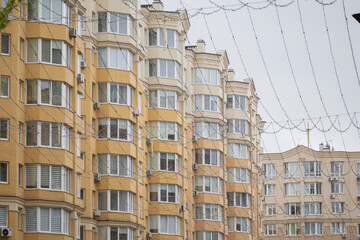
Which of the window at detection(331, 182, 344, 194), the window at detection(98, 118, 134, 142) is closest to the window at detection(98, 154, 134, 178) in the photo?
the window at detection(98, 118, 134, 142)

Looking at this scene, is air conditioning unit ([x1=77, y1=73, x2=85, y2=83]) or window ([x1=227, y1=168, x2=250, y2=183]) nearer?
air conditioning unit ([x1=77, y1=73, x2=85, y2=83])

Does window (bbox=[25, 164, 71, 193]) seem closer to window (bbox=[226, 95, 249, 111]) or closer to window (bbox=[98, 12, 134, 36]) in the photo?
window (bbox=[98, 12, 134, 36])

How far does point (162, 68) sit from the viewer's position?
71250 millimetres

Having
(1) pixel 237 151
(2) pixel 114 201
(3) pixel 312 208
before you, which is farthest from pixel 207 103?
(3) pixel 312 208

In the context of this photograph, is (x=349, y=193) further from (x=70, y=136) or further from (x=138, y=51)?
(x=70, y=136)

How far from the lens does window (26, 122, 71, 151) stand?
169 ft

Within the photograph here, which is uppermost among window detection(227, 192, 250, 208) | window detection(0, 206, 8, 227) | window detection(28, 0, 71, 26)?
window detection(28, 0, 71, 26)

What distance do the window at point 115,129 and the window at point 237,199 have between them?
2830cm

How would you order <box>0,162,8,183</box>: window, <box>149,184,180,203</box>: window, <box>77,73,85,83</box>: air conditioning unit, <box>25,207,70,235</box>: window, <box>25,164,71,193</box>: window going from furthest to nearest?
<box>149,184,180,203</box>: window, <box>77,73,85,83</box>: air conditioning unit, <box>25,164,71,193</box>: window, <box>25,207,70,235</box>: window, <box>0,162,8,183</box>: window

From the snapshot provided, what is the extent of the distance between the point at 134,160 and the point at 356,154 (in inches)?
2560

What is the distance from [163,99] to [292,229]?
5645cm

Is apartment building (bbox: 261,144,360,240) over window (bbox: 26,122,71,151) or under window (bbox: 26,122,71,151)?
over

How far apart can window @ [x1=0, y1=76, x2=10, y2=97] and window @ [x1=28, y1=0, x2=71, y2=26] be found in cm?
392

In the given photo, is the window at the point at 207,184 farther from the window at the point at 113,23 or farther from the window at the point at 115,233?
the window at the point at 113,23
